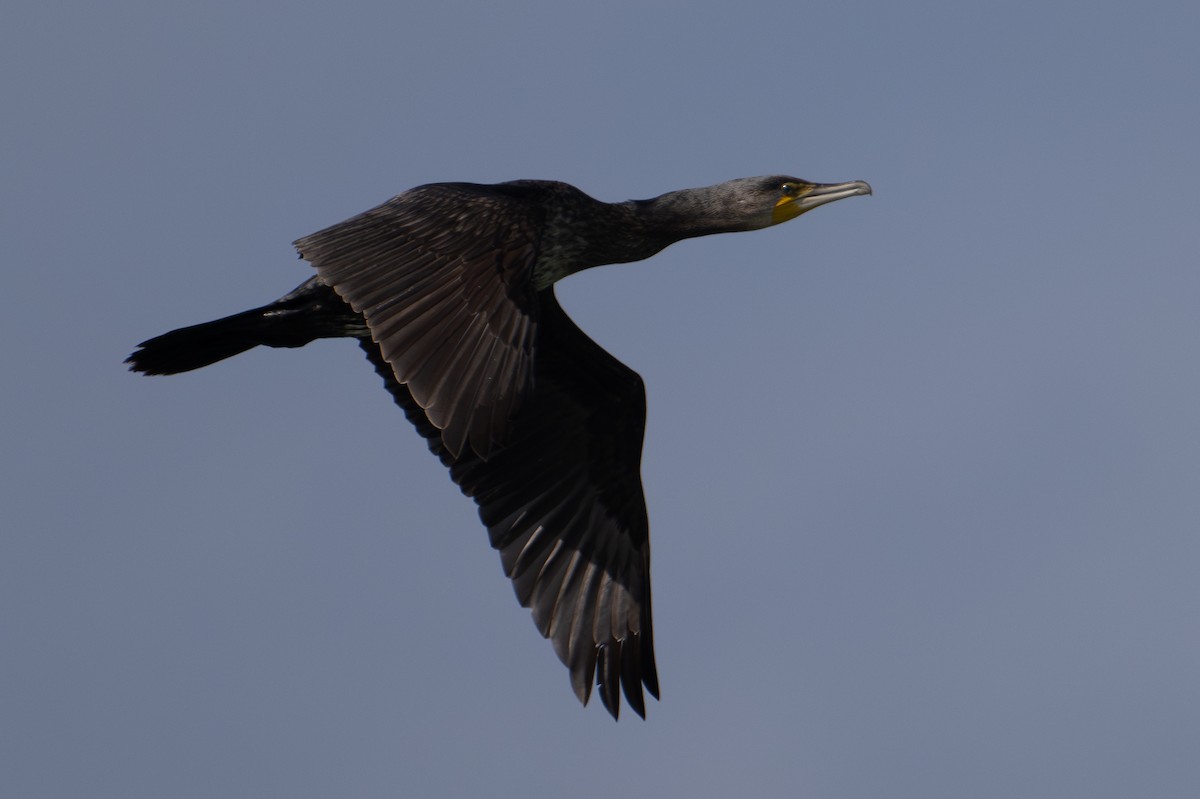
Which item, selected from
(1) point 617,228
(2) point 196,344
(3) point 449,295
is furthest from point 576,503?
(3) point 449,295

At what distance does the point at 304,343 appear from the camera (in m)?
12.5

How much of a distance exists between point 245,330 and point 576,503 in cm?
277

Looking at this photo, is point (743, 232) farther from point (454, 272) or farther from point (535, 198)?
point (454, 272)

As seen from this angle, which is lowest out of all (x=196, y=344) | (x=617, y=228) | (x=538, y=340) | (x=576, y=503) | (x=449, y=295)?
(x=576, y=503)

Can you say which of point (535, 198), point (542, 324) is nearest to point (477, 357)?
point (535, 198)

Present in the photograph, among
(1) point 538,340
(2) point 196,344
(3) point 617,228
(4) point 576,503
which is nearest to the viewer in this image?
(2) point 196,344

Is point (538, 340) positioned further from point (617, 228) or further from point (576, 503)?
point (576, 503)

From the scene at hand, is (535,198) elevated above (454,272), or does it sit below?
above

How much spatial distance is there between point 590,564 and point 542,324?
5.63 ft

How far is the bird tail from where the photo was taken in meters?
11.9

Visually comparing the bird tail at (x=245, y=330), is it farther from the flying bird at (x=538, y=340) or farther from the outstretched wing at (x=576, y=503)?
the outstretched wing at (x=576, y=503)

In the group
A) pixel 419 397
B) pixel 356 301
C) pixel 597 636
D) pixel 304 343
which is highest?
pixel 304 343

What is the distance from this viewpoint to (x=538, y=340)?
13.1 metres

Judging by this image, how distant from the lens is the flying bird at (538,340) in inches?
396
